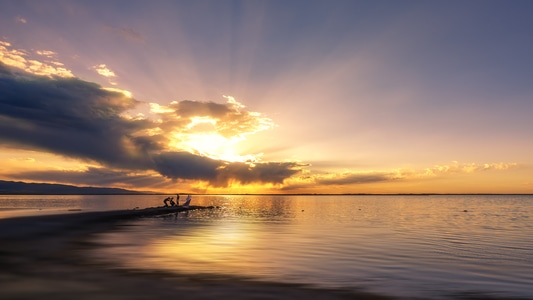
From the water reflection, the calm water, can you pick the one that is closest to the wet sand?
the calm water

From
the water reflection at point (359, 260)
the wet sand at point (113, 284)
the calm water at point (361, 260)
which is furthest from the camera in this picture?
the water reflection at point (359, 260)

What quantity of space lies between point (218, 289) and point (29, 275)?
872cm

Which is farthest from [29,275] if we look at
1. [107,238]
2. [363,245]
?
[363,245]

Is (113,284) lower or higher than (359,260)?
higher

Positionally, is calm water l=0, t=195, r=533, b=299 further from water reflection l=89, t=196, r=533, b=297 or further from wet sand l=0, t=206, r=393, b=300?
wet sand l=0, t=206, r=393, b=300

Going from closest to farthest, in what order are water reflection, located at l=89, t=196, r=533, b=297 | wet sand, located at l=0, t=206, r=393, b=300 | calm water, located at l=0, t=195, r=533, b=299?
wet sand, located at l=0, t=206, r=393, b=300 → calm water, located at l=0, t=195, r=533, b=299 → water reflection, located at l=89, t=196, r=533, b=297

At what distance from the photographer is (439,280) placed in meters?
17.2

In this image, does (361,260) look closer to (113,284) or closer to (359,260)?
(359,260)

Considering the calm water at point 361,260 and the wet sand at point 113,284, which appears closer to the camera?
the wet sand at point 113,284

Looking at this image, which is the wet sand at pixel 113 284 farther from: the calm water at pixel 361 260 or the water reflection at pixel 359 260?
the water reflection at pixel 359 260

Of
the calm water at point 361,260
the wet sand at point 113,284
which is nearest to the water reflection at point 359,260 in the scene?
the calm water at point 361,260

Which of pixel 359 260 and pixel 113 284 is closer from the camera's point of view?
pixel 113 284

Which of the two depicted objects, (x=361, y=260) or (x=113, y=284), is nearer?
(x=113, y=284)

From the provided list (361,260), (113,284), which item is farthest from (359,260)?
(113,284)
